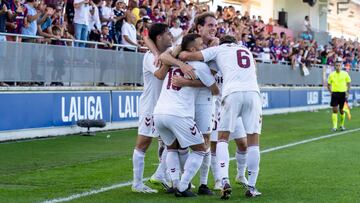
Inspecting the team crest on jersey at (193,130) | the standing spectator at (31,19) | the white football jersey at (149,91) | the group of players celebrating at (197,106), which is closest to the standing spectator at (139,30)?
the standing spectator at (31,19)

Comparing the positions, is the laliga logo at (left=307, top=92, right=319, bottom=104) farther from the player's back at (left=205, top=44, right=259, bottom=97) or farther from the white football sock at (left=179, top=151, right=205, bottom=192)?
the white football sock at (left=179, top=151, right=205, bottom=192)

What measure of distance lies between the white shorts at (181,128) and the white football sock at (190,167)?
0.15 metres

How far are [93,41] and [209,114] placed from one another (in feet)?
37.3

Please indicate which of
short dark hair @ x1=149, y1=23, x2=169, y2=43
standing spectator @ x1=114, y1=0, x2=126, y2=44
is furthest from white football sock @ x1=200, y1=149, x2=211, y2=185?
→ standing spectator @ x1=114, y1=0, x2=126, y2=44

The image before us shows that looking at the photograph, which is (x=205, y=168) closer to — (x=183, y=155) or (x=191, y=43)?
(x=183, y=155)

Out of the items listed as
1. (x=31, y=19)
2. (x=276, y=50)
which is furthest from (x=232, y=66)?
(x=276, y=50)

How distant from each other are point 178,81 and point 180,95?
6.5 inches

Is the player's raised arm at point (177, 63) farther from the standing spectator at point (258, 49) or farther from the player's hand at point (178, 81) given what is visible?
the standing spectator at point (258, 49)

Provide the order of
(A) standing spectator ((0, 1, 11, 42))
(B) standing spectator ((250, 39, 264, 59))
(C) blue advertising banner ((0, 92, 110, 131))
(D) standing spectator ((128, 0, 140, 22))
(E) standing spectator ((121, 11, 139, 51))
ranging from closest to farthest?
(C) blue advertising banner ((0, 92, 110, 131)) → (A) standing spectator ((0, 1, 11, 42)) → (E) standing spectator ((121, 11, 139, 51)) → (D) standing spectator ((128, 0, 140, 22)) → (B) standing spectator ((250, 39, 264, 59))

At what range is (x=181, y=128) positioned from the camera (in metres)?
8.45

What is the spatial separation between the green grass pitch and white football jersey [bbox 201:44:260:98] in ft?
4.21

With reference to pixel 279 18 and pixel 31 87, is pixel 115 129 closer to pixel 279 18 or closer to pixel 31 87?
pixel 31 87

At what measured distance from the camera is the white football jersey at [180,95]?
27.9 feet

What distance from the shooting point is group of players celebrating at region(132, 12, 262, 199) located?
8.54 meters
